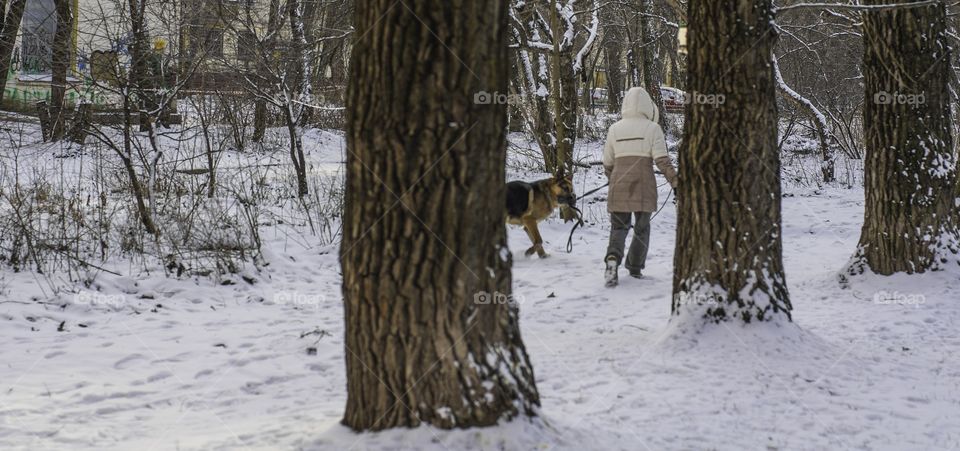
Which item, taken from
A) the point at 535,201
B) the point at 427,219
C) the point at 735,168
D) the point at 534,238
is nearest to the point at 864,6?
the point at 735,168

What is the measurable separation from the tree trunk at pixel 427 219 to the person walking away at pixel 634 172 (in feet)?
15.2

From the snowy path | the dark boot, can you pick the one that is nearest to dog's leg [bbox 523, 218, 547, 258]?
the snowy path

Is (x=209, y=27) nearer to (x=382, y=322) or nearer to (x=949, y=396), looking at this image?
(x=382, y=322)

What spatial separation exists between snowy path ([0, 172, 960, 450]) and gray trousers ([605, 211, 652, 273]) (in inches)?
10.9

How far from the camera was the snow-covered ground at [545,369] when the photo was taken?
3824 mm

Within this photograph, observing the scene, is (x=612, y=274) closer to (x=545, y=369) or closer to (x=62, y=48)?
(x=545, y=369)

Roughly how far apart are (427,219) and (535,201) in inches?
252

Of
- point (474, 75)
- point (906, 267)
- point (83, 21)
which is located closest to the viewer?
point (474, 75)

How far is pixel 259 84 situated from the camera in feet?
39.8

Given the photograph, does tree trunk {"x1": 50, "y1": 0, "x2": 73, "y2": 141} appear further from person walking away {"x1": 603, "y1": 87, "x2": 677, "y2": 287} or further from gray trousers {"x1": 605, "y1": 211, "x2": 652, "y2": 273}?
gray trousers {"x1": 605, "y1": 211, "x2": 652, "y2": 273}

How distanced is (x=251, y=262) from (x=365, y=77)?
209 inches

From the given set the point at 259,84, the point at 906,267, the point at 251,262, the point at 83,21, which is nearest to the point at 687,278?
the point at 906,267

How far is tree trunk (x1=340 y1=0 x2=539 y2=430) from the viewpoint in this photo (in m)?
3.11

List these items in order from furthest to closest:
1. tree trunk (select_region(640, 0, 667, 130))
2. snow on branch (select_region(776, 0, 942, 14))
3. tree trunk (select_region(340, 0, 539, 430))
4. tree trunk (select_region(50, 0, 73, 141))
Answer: tree trunk (select_region(640, 0, 667, 130)) → tree trunk (select_region(50, 0, 73, 141)) → snow on branch (select_region(776, 0, 942, 14)) → tree trunk (select_region(340, 0, 539, 430))
